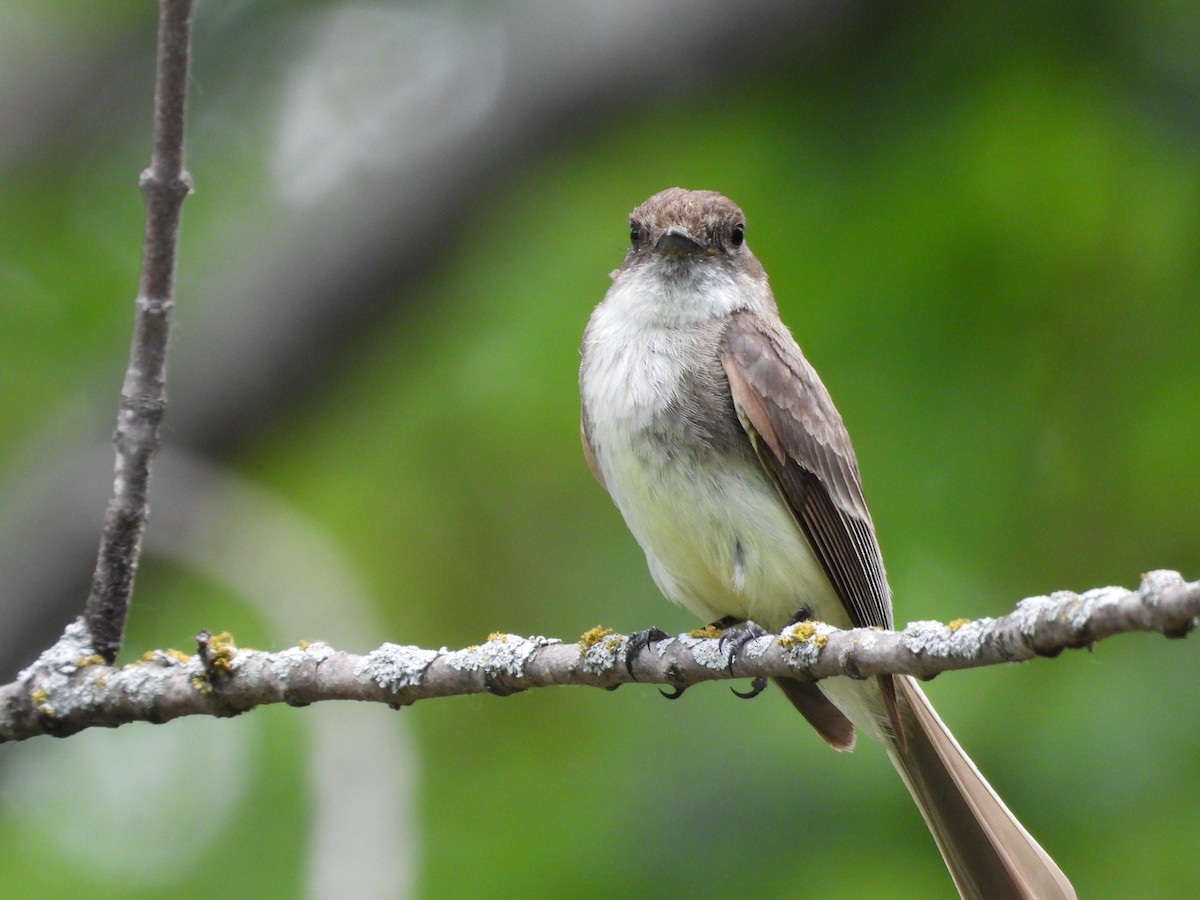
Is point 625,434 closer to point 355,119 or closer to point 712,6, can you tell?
point 712,6

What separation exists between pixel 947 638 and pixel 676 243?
88.7 inches

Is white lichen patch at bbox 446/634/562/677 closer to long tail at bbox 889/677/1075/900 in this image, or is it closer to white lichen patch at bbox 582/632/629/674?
white lichen patch at bbox 582/632/629/674

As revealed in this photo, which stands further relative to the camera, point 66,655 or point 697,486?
point 697,486

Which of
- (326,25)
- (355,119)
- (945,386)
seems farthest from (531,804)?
(326,25)

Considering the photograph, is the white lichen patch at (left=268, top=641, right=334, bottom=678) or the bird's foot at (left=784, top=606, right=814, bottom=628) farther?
the bird's foot at (left=784, top=606, right=814, bottom=628)

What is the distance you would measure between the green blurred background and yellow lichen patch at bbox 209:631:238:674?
3.78 feet

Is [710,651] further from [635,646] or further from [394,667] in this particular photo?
[394,667]

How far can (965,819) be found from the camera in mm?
4098

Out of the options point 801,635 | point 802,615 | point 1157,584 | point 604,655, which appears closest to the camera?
point 1157,584

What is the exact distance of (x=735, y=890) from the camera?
4.75 meters

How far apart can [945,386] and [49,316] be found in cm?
408

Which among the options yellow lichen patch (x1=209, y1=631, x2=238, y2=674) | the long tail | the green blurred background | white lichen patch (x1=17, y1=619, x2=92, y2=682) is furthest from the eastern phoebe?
white lichen patch (x1=17, y1=619, x2=92, y2=682)

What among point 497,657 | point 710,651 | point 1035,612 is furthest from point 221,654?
point 1035,612

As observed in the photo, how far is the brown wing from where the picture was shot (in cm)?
412
